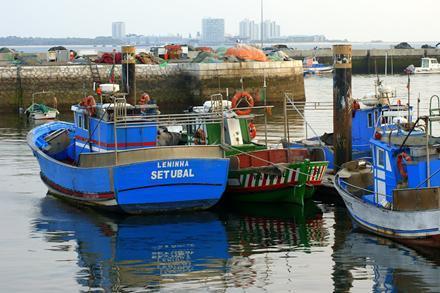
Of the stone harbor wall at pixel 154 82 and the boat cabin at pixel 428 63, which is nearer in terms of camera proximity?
the stone harbor wall at pixel 154 82

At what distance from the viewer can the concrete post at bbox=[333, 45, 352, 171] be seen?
910 inches

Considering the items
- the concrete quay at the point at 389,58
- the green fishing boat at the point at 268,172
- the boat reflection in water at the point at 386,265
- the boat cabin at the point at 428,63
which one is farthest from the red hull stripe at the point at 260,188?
the concrete quay at the point at 389,58

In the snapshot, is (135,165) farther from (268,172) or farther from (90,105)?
(90,105)

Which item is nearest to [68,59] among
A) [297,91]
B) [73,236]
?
[297,91]

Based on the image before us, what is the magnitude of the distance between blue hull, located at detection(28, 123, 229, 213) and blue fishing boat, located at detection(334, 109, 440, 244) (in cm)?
279

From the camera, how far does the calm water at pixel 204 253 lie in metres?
16.2

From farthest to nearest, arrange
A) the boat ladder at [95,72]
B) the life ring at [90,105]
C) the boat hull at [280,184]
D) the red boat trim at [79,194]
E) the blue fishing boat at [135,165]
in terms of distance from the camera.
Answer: the boat ladder at [95,72]
the life ring at [90,105]
the boat hull at [280,184]
the red boat trim at [79,194]
the blue fishing boat at [135,165]

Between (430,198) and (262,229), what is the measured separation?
4151mm

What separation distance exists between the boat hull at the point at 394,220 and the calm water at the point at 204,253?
248 millimetres

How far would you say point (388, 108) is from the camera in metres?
24.9

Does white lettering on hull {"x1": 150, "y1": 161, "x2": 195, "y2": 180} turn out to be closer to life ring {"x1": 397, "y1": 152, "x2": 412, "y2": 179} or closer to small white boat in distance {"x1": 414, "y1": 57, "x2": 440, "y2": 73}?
life ring {"x1": 397, "y1": 152, "x2": 412, "y2": 179}

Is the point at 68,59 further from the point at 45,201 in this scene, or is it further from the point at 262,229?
the point at 262,229

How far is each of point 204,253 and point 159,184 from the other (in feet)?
9.89

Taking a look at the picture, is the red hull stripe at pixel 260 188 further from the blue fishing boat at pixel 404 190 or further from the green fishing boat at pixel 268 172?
the blue fishing boat at pixel 404 190
